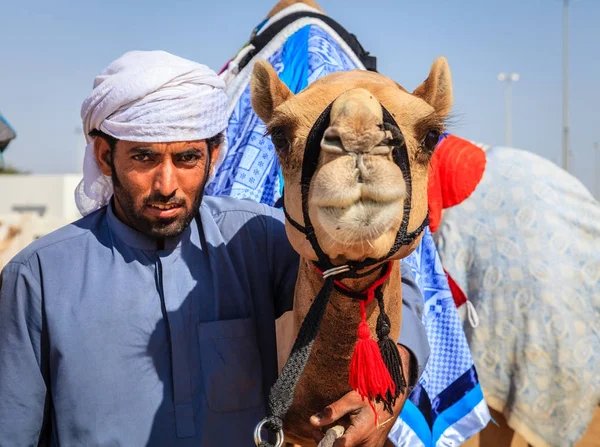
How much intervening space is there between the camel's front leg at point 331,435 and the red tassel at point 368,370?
149mm

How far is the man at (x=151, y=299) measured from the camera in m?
2.25

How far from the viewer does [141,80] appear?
255 cm

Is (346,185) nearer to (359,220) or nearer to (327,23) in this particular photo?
(359,220)

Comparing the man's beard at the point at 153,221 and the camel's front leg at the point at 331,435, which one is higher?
the man's beard at the point at 153,221

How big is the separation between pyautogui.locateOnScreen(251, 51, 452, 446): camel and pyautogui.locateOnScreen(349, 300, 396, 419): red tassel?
13 centimetres

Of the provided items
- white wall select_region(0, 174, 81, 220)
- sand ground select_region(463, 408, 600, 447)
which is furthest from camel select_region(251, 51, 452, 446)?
white wall select_region(0, 174, 81, 220)

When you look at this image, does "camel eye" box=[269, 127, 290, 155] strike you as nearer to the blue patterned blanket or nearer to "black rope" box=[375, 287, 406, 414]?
"black rope" box=[375, 287, 406, 414]

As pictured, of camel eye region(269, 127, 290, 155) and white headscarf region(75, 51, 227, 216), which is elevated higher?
white headscarf region(75, 51, 227, 216)

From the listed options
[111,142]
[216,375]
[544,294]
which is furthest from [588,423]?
[111,142]

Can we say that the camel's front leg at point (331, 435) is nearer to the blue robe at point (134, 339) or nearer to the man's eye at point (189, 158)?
the blue robe at point (134, 339)

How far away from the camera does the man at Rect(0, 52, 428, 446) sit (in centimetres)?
225

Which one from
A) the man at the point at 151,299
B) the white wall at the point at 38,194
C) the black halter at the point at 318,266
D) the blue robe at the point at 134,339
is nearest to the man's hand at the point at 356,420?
the man at the point at 151,299

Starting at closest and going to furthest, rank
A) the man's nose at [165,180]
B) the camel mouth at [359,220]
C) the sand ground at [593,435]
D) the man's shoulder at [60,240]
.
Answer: the camel mouth at [359,220]
the man's shoulder at [60,240]
the man's nose at [165,180]
the sand ground at [593,435]

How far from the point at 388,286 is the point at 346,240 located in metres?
0.56
